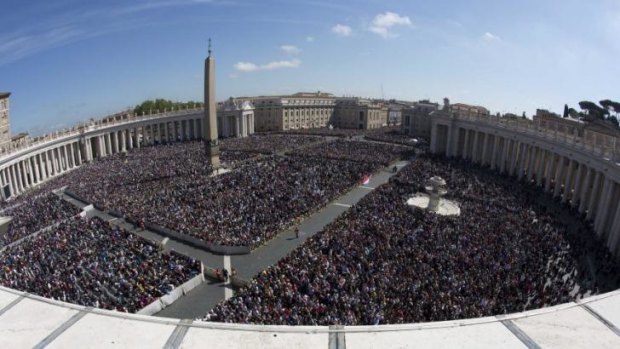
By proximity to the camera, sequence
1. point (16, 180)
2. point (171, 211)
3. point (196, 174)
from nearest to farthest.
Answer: point (171, 211), point (196, 174), point (16, 180)

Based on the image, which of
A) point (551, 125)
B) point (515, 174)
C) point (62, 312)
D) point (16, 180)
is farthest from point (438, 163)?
point (16, 180)

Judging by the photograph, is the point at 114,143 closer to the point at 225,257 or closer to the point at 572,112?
the point at 225,257

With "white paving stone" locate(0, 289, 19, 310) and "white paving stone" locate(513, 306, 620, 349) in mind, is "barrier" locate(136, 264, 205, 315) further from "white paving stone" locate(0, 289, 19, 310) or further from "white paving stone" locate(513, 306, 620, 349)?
"white paving stone" locate(513, 306, 620, 349)

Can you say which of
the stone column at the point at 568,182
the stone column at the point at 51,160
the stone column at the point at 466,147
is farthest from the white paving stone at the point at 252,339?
the stone column at the point at 51,160

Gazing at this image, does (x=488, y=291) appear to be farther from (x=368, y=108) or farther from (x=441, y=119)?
(x=368, y=108)

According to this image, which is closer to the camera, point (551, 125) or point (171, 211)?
point (171, 211)
